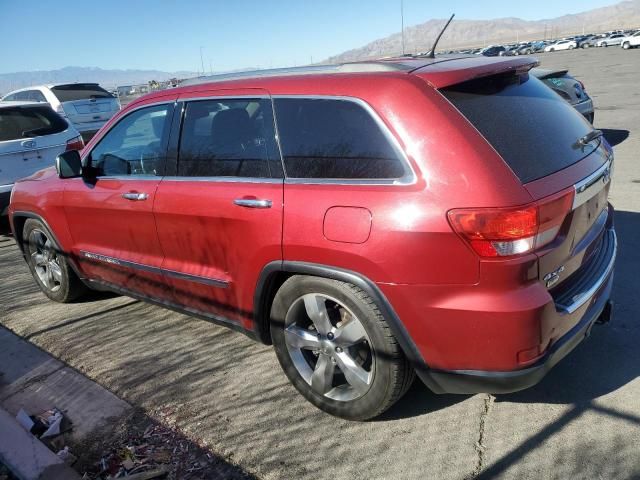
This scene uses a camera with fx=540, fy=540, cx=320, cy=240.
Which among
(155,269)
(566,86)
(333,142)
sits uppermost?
(333,142)

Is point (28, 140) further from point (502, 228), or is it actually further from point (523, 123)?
point (502, 228)

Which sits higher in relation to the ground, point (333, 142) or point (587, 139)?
point (333, 142)

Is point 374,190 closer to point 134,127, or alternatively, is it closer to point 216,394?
point 216,394

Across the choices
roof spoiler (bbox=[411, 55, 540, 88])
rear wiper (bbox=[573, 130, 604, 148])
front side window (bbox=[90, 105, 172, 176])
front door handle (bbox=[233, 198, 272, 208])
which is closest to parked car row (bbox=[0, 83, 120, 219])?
front side window (bbox=[90, 105, 172, 176])

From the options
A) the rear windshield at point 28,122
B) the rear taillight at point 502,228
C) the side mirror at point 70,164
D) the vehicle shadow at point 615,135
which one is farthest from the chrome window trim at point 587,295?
the vehicle shadow at point 615,135

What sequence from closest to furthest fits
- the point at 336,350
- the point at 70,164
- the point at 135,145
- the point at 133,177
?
the point at 336,350, the point at 133,177, the point at 135,145, the point at 70,164

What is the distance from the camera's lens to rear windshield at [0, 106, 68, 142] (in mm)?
7132

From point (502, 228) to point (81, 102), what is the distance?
12.2m

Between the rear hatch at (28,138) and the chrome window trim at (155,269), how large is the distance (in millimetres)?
3367

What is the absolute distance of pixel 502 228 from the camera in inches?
89.4

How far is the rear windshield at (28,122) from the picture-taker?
7.13 meters

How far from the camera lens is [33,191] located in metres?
4.73

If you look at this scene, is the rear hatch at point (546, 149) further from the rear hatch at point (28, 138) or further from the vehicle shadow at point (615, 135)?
the vehicle shadow at point (615, 135)

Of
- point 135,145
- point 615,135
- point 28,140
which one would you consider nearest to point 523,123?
point 135,145
